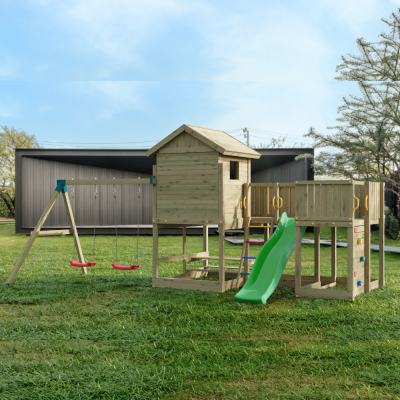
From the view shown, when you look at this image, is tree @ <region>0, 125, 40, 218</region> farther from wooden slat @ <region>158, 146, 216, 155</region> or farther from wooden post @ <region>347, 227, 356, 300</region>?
wooden post @ <region>347, 227, 356, 300</region>

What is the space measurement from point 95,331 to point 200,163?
150 inches

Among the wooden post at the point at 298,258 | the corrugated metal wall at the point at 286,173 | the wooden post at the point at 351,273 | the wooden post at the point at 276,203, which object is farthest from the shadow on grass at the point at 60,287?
the corrugated metal wall at the point at 286,173

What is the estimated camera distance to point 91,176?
21078mm

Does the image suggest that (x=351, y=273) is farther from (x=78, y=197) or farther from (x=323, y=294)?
(x=78, y=197)

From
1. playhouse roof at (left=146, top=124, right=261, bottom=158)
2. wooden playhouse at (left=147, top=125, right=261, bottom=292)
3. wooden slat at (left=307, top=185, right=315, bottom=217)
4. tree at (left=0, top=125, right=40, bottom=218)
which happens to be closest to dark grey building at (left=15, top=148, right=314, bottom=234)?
playhouse roof at (left=146, top=124, right=261, bottom=158)

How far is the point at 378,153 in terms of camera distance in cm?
1891

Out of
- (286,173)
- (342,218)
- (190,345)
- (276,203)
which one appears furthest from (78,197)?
(190,345)

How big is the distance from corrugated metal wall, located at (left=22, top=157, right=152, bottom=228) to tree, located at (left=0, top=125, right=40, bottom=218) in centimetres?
1666

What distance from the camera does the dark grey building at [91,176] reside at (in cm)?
1936

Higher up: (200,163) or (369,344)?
(200,163)

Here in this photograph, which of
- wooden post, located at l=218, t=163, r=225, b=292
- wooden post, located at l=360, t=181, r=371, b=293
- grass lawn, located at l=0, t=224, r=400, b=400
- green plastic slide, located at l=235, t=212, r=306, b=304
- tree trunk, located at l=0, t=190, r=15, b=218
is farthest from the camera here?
tree trunk, located at l=0, t=190, r=15, b=218

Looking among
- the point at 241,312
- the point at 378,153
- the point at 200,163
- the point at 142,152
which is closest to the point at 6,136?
the point at 142,152

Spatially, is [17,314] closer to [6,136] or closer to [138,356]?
[138,356]

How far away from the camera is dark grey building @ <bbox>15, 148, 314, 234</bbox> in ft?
63.5
